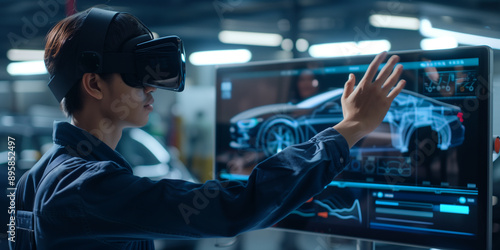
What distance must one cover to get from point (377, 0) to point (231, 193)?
189 inches

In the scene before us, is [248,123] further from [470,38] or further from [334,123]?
[470,38]

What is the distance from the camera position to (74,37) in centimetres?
96

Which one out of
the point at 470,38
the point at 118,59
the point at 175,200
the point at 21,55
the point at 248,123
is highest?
the point at 21,55

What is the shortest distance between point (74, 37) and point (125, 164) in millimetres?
307

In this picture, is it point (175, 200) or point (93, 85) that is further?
point (93, 85)

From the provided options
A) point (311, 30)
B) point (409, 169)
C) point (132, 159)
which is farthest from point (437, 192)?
point (311, 30)

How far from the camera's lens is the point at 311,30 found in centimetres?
592

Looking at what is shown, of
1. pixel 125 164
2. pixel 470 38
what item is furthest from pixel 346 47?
pixel 125 164

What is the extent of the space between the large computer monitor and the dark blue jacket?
15.4 inches

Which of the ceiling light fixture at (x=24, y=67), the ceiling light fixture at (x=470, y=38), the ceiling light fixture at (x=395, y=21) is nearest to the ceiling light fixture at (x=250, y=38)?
the ceiling light fixture at (x=395, y=21)

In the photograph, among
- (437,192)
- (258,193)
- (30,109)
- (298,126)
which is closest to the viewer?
(258,193)

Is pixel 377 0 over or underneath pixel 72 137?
over

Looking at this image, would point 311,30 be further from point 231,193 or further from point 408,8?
point 231,193

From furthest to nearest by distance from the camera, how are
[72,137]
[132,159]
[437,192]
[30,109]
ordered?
1. [30,109]
2. [132,159]
3. [437,192]
4. [72,137]
